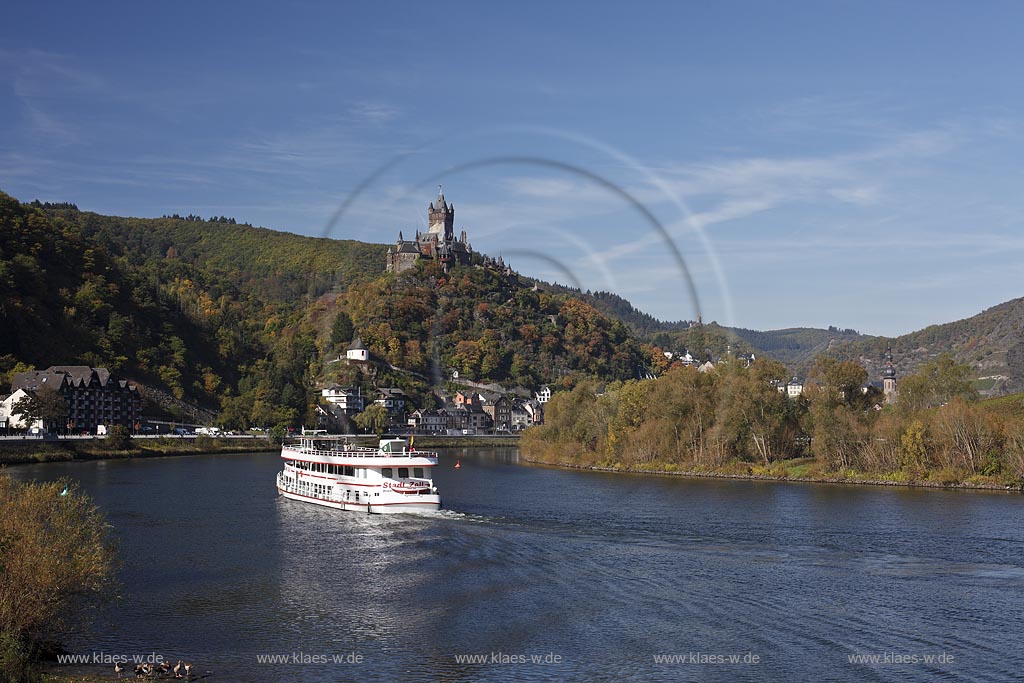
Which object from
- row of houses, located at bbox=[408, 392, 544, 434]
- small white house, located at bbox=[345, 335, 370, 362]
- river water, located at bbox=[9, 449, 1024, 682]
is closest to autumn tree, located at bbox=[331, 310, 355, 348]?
small white house, located at bbox=[345, 335, 370, 362]

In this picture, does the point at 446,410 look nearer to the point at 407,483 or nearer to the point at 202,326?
the point at 202,326

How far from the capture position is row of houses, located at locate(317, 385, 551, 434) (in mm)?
148500

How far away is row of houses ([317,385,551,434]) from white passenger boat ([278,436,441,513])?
262 ft

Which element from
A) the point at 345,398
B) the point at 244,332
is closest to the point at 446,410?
the point at 345,398

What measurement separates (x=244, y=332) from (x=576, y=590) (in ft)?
508

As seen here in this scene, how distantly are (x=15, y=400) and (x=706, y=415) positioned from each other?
73.1 meters

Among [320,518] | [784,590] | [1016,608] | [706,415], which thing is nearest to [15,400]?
[320,518]

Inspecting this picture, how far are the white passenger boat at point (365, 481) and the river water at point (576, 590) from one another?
1.42 metres

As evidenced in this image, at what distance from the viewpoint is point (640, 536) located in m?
45.2

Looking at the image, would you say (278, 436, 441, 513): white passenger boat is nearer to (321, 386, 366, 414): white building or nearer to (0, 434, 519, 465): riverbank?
(0, 434, 519, 465): riverbank

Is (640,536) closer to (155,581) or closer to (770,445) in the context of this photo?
(155,581)

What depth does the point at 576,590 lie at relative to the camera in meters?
34.5

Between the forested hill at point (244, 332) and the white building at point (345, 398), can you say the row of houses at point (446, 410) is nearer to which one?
the white building at point (345, 398)

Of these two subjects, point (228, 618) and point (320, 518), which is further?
point (320, 518)
